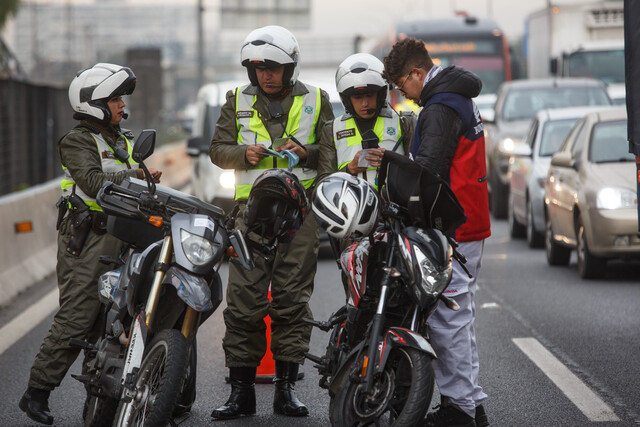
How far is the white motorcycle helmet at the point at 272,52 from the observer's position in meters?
Result: 6.11

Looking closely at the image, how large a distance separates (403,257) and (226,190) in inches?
315

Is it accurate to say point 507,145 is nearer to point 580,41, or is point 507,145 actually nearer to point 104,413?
point 580,41

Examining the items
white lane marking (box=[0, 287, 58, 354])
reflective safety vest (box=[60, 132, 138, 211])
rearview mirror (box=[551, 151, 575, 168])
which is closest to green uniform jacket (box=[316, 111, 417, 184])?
reflective safety vest (box=[60, 132, 138, 211])

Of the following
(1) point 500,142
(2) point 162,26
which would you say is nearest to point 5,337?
(1) point 500,142

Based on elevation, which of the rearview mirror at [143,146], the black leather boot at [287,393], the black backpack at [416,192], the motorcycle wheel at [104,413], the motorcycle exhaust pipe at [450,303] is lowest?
the black leather boot at [287,393]

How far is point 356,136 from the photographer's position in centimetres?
605

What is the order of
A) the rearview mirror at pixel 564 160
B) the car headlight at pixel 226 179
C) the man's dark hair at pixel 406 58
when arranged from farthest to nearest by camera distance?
the car headlight at pixel 226 179, the rearview mirror at pixel 564 160, the man's dark hair at pixel 406 58

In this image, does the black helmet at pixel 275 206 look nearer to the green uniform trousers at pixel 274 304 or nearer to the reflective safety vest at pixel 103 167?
the green uniform trousers at pixel 274 304

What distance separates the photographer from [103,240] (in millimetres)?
5895

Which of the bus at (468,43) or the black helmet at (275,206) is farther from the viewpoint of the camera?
the bus at (468,43)

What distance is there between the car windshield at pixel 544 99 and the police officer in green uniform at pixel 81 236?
44.8 ft

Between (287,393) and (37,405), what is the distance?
1.28m

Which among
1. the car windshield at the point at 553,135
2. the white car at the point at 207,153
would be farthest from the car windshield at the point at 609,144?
the white car at the point at 207,153

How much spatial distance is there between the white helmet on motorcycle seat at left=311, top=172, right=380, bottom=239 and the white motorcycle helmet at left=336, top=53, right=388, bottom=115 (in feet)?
3.45
